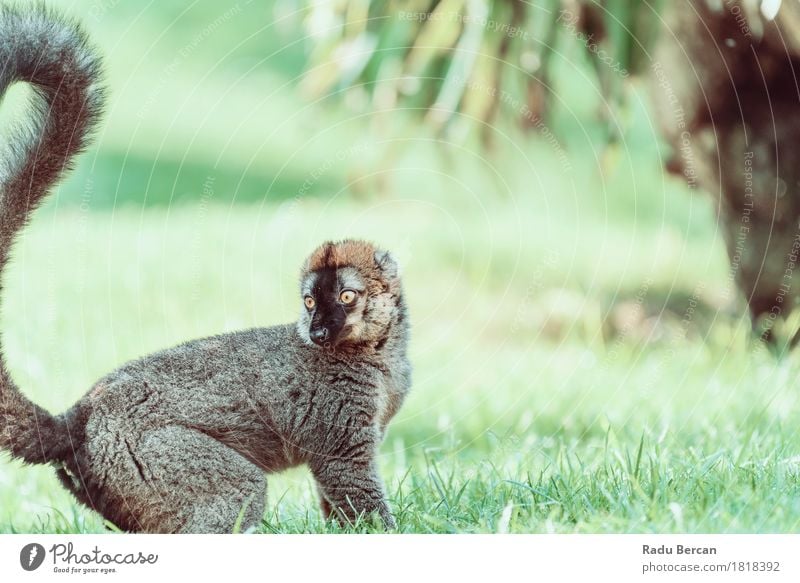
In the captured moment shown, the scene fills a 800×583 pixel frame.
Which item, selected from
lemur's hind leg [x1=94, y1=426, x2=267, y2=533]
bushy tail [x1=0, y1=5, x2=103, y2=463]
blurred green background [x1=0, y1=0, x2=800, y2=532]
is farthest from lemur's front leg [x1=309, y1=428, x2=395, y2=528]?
bushy tail [x1=0, y1=5, x2=103, y2=463]

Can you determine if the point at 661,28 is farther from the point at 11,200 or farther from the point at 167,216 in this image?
the point at 11,200

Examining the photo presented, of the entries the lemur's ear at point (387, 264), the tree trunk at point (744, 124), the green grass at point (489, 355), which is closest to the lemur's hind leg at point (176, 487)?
the green grass at point (489, 355)

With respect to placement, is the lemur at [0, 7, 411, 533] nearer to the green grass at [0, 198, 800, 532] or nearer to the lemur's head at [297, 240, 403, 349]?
the lemur's head at [297, 240, 403, 349]

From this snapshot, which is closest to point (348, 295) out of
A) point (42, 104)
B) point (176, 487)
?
point (176, 487)

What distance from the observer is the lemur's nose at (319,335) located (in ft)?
12.3

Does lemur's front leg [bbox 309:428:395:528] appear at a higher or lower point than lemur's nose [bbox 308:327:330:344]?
lower

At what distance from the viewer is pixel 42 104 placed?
12.2 feet

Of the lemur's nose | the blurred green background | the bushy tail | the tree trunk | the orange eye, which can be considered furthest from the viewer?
the tree trunk

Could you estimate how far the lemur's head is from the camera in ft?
12.5

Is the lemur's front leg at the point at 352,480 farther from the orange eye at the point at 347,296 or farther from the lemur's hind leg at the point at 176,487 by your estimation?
the orange eye at the point at 347,296

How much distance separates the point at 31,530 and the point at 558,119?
13.7 feet

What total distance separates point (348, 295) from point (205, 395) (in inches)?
26.4

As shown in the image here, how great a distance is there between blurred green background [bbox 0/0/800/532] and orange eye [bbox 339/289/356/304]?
0.39m
